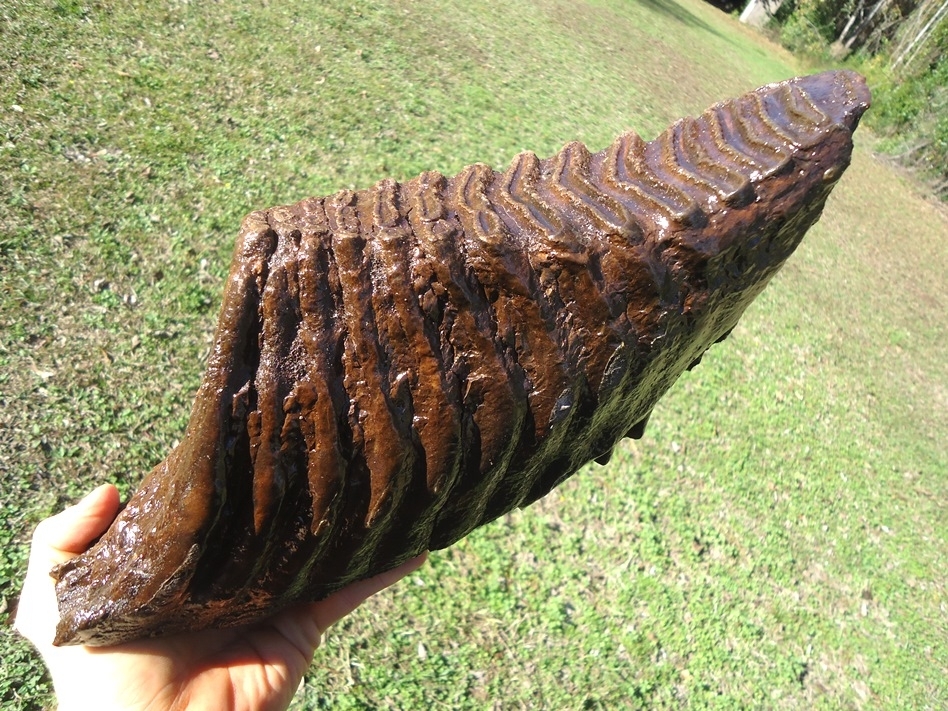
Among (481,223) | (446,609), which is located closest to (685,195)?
(481,223)

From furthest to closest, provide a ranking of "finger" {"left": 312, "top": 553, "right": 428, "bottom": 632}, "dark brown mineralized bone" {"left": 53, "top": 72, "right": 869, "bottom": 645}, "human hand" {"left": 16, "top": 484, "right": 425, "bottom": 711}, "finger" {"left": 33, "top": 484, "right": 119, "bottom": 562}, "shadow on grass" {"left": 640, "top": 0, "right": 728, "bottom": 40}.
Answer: "shadow on grass" {"left": 640, "top": 0, "right": 728, "bottom": 40}, "finger" {"left": 312, "top": 553, "right": 428, "bottom": 632}, "finger" {"left": 33, "top": 484, "right": 119, "bottom": 562}, "human hand" {"left": 16, "top": 484, "right": 425, "bottom": 711}, "dark brown mineralized bone" {"left": 53, "top": 72, "right": 869, "bottom": 645}

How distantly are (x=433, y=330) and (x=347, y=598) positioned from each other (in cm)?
138

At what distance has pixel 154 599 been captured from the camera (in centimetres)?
156

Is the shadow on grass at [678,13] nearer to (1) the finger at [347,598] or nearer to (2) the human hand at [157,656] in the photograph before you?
(1) the finger at [347,598]

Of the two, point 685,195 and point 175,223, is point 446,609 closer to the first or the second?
point 685,195

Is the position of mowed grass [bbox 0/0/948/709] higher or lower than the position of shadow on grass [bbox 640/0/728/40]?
lower

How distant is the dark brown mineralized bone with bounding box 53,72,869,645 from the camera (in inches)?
54.6

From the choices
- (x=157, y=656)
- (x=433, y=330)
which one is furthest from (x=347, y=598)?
(x=433, y=330)

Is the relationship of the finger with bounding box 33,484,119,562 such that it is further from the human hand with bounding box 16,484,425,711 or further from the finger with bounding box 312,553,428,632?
the finger with bounding box 312,553,428,632

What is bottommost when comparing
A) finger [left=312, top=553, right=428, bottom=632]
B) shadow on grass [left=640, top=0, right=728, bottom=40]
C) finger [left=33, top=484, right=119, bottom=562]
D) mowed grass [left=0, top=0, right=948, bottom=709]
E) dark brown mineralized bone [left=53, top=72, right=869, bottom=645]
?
mowed grass [left=0, top=0, right=948, bottom=709]

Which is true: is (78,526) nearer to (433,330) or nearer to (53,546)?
(53,546)

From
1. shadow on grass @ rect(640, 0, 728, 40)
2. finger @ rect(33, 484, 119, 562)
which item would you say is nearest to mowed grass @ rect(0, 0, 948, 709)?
finger @ rect(33, 484, 119, 562)

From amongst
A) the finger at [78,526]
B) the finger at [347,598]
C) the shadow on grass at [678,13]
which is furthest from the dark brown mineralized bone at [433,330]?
the shadow on grass at [678,13]

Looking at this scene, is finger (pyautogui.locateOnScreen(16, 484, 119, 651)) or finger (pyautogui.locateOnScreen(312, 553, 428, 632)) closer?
finger (pyautogui.locateOnScreen(16, 484, 119, 651))
